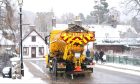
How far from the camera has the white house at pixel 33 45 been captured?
92.9 meters

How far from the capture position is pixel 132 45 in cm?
7925

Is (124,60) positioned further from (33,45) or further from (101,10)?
(101,10)

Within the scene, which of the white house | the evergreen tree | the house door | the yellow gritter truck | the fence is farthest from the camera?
the evergreen tree

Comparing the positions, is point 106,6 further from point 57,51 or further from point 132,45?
point 57,51

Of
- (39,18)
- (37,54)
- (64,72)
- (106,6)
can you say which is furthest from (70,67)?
(39,18)

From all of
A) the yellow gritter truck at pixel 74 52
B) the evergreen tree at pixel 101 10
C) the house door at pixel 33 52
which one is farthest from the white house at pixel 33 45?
the yellow gritter truck at pixel 74 52

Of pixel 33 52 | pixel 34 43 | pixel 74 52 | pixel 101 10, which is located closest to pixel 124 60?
pixel 74 52

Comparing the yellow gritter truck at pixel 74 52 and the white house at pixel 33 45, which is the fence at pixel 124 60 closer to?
the yellow gritter truck at pixel 74 52

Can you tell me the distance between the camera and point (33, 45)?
93750 mm

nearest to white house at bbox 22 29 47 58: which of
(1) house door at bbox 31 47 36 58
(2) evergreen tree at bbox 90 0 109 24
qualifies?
(1) house door at bbox 31 47 36 58

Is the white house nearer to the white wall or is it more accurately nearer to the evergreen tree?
the white wall

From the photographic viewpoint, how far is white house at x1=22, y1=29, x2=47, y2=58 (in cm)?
9294

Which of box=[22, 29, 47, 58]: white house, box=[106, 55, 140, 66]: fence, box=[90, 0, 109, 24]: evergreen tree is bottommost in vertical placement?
box=[106, 55, 140, 66]: fence

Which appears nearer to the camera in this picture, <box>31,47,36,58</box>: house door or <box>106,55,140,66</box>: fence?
<box>106,55,140,66</box>: fence
